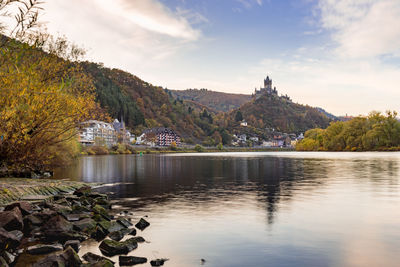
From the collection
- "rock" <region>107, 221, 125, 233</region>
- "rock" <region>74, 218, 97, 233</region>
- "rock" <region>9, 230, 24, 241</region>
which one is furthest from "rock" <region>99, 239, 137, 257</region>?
"rock" <region>9, 230, 24, 241</region>

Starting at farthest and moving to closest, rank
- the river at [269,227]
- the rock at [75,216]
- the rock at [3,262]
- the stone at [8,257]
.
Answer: the rock at [75,216] < the river at [269,227] < the stone at [8,257] < the rock at [3,262]

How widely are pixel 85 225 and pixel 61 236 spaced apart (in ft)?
5.67

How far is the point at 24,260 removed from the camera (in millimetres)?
15258

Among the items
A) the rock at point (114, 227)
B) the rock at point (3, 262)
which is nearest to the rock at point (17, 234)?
the rock at point (3, 262)

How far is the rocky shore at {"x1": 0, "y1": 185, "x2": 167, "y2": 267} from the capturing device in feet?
48.3

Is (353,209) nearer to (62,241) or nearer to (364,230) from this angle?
(364,230)

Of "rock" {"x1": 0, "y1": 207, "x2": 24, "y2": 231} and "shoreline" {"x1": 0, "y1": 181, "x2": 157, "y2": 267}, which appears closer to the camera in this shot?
"shoreline" {"x1": 0, "y1": 181, "x2": 157, "y2": 267}

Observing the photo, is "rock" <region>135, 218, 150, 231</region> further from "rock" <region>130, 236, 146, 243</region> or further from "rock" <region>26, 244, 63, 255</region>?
"rock" <region>26, 244, 63, 255</region>

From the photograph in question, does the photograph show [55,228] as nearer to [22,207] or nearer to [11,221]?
[11,221]

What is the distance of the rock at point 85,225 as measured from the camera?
65.3ft

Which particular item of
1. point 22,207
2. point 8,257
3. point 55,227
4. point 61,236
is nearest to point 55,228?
point 55,227

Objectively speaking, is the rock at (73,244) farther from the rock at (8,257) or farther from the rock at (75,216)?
the rock at (75,216)

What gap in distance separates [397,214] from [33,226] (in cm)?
2530

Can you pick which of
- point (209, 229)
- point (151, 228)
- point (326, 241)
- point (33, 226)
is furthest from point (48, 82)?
point (326, 241)
